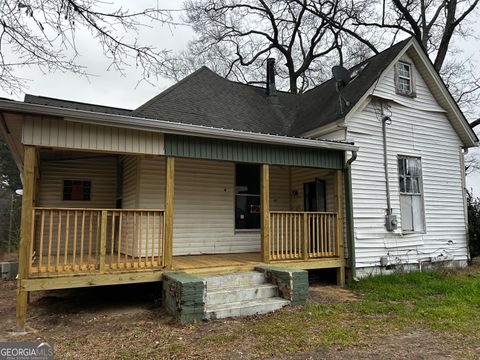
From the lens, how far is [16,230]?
15055 millimetres

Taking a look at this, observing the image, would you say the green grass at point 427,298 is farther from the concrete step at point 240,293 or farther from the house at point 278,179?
the concrete step at point 240,293

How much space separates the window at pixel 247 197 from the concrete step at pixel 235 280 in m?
2.76

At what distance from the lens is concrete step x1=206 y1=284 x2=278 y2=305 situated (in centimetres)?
582

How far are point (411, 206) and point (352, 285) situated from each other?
2975 mm

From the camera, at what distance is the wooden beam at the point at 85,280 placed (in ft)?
17.3

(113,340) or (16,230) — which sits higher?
(16,230)

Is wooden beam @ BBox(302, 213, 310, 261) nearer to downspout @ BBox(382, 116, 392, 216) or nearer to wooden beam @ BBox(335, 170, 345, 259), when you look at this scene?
Answer: wooden beam @ BBox(335, 170, 345, 259)

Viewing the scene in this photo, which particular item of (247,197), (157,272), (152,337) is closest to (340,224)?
(247,197)

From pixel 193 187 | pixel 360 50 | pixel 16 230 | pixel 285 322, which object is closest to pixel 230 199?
pixel 193 187

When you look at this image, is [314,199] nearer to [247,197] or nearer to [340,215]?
[340,215]

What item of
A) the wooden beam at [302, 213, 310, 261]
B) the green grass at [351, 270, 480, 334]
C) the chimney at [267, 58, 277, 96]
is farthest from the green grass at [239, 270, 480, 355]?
the chimney at [267, 58, 277, 96]

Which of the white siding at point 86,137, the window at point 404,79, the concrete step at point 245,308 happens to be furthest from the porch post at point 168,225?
the window at point 404,79

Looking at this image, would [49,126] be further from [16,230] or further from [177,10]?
[16,230]

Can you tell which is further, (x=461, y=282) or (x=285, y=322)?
(x=461, y=282)
